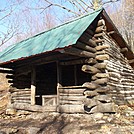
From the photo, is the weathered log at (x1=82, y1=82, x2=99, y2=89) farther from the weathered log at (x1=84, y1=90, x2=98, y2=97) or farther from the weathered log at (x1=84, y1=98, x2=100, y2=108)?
the weathered log at (x1=84, y1=98, x2=100, y2=108)

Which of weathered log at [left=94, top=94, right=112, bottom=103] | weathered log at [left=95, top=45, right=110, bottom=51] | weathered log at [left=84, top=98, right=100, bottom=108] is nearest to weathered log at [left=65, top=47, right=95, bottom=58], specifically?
weathered log at [left=95, top=45, right=110, bottom=51]

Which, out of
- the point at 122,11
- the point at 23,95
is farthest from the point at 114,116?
the point at 122,11

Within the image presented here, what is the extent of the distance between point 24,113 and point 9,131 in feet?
8.56

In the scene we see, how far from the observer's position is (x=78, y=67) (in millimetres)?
10727

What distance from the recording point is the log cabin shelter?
22.6 feet

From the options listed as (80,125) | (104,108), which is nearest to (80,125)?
(80,125)

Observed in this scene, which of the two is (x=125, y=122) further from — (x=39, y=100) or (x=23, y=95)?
(x=39, y=100)

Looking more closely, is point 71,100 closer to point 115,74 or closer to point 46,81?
point 115,74

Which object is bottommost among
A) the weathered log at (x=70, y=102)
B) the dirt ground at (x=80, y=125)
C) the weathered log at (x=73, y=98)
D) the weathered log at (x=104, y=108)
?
the dirt ground at (x=80, y=125)

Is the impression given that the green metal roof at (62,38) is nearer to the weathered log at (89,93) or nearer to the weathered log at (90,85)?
the weathered log at (90,85)

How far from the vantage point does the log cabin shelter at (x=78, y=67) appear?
6.90 meters

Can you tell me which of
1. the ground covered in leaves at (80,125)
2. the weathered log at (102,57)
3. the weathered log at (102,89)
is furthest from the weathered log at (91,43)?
the ground covered in leaves at (80,125)

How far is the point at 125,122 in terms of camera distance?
229 inches

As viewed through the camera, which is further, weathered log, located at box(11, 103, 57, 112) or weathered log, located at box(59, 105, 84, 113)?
weathered log, located at box(11, 103, 57, 112)
